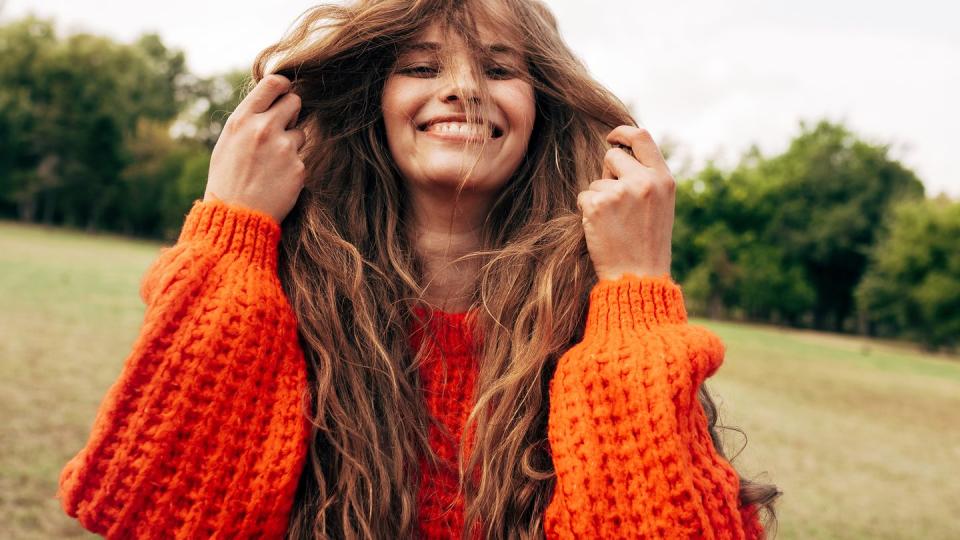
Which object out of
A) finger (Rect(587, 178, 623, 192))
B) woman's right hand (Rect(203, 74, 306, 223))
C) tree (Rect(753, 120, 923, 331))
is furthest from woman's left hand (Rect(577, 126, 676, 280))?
tree (Rect(753, 120, 923, 331))

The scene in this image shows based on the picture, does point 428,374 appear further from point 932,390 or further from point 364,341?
point 932,390

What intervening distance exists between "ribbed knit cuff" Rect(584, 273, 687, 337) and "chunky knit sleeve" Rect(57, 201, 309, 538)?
706 mm

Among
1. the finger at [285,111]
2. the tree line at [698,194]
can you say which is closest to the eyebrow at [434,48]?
the finger at [285,111]

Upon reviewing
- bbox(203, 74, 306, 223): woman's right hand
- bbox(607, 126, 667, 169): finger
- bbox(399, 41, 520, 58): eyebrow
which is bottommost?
bbox(203, 74, 306, 223): woman's right hand

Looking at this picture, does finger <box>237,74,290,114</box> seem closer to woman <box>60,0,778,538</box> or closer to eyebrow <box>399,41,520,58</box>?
woman <box>60,0,778,538</box>

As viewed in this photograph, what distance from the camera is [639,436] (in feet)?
5.40

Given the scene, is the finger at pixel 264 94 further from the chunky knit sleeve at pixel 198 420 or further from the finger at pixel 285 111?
the chunky knit sleeve at pixel 198 420

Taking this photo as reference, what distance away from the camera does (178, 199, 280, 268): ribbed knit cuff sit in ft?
5.74

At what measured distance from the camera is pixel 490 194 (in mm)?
2150

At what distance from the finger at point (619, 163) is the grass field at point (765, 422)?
764 millimetres

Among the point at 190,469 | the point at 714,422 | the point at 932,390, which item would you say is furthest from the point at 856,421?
the point at 190,469

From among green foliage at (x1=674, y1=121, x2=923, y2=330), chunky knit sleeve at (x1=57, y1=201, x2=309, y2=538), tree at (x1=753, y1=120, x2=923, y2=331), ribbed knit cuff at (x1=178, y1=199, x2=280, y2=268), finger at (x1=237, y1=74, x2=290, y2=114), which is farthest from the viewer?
tree at (x1=753, y1=120, x2=923, y2=331)

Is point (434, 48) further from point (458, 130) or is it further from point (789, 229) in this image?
point (789, 229)

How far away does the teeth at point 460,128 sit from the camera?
196 centimetres
